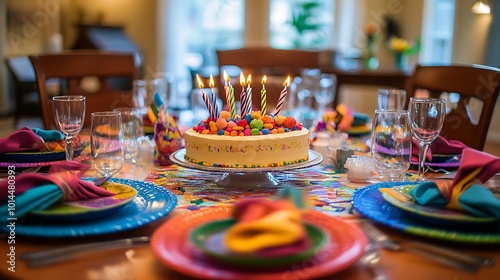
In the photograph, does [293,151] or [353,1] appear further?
[353,1]

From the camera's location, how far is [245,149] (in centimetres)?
129

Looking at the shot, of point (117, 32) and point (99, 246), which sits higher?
point (117, 32)

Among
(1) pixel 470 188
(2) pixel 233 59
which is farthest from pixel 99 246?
(2) pixel 233 59

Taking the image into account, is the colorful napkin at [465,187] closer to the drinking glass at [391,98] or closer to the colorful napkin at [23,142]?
the drinking glass at [391,98]

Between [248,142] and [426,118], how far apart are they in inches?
17.3

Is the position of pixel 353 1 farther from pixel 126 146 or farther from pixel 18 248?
pixel 18 248

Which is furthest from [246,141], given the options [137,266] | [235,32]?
[235,32]

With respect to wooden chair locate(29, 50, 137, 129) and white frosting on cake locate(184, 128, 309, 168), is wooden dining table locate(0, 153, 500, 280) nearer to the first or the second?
white frosting on cake locate(184, 128, 309, 168)

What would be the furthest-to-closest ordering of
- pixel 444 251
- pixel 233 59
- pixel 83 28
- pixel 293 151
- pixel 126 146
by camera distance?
pixel 83 28 → pixel 233 59 → pixel 126 146 → pixel 293 151 → pixel 444 251

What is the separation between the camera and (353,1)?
20.0 feet

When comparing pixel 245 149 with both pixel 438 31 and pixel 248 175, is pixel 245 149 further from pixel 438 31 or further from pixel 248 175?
pixel 438 31

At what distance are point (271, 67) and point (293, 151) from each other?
1671mm

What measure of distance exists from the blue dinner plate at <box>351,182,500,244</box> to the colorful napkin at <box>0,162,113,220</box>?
542 millimetres

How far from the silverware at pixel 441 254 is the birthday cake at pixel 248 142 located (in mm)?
391
